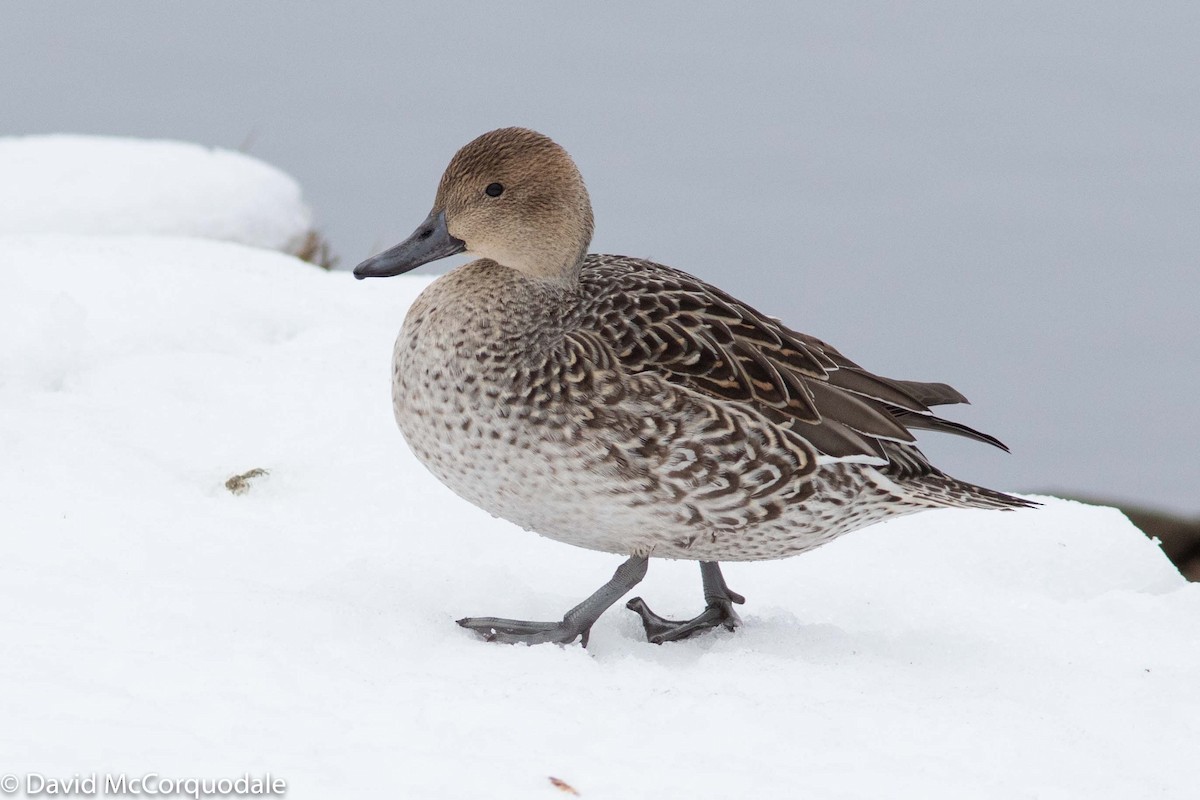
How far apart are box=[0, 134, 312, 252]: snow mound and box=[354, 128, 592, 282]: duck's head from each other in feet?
16.7

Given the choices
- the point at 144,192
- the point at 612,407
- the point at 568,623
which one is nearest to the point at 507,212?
the point at 612,407

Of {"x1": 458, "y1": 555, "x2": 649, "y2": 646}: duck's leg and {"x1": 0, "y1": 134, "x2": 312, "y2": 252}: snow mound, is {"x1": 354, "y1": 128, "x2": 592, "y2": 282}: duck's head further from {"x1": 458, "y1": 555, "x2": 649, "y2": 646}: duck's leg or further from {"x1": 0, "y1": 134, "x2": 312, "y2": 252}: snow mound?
{"x1": 0, "y1": 134, "x2": 312, "y2": 252}: snow mound

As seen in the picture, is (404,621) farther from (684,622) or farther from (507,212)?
(507,212)

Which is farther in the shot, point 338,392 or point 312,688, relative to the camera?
point 338,392

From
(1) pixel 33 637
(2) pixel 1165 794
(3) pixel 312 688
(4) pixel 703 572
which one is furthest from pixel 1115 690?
(1) pixel 33 637

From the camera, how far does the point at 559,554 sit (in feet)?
17.5

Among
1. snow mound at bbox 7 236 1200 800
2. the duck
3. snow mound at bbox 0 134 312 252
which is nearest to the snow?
snow mound at bbox 7 236 1200 800

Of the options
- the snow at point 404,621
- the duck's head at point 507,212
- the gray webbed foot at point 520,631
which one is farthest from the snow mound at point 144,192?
the gray webbed foot at point 520,631

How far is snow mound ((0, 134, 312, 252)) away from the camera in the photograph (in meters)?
8.83

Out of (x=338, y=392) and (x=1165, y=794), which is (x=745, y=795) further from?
(x=338, y=392)

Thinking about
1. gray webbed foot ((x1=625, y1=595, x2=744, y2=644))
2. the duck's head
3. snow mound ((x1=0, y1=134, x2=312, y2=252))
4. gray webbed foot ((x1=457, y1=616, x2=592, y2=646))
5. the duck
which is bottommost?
snow mound ((x1=0, y1=134, x2=312, y2=252))

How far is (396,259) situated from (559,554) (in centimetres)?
149

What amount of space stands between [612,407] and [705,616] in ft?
3.04
